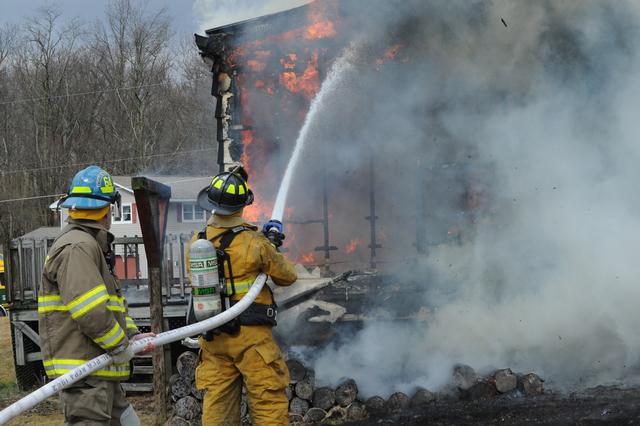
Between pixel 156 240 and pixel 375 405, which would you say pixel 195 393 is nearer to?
pixel 156 240

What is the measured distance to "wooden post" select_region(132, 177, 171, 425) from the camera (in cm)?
612

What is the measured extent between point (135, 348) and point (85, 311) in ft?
1.62

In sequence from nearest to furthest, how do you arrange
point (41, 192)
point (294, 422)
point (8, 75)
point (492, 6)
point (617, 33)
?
point (294, 422)
point (617, 33)
point (492, 6)
point (41, 192)
point (8, 75)

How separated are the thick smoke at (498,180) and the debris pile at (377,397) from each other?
14cm

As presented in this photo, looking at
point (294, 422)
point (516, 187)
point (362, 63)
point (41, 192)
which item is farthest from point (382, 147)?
point (41, 192)

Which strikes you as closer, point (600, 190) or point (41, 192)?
point (600, 190)

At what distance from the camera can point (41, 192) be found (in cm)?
3828

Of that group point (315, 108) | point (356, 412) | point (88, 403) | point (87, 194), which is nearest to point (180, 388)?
point (356, 412)

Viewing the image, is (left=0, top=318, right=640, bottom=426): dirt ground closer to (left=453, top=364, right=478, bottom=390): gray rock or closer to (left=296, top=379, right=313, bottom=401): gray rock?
(left=453, top=364, right=478, bottom=390): gray rock

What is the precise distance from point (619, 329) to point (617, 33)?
13.7 feet

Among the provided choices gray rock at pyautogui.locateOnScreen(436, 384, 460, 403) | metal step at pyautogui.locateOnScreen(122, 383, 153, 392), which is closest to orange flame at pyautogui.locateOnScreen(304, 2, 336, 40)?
metal step at pyautogui.locateOnScreen(122, 383, 153, 392)

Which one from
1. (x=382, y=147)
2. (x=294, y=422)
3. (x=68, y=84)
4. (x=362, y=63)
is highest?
(x=68, y=84)

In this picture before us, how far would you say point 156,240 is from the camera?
6.38 m

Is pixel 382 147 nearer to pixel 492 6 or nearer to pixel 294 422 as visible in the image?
pixel 492 6
